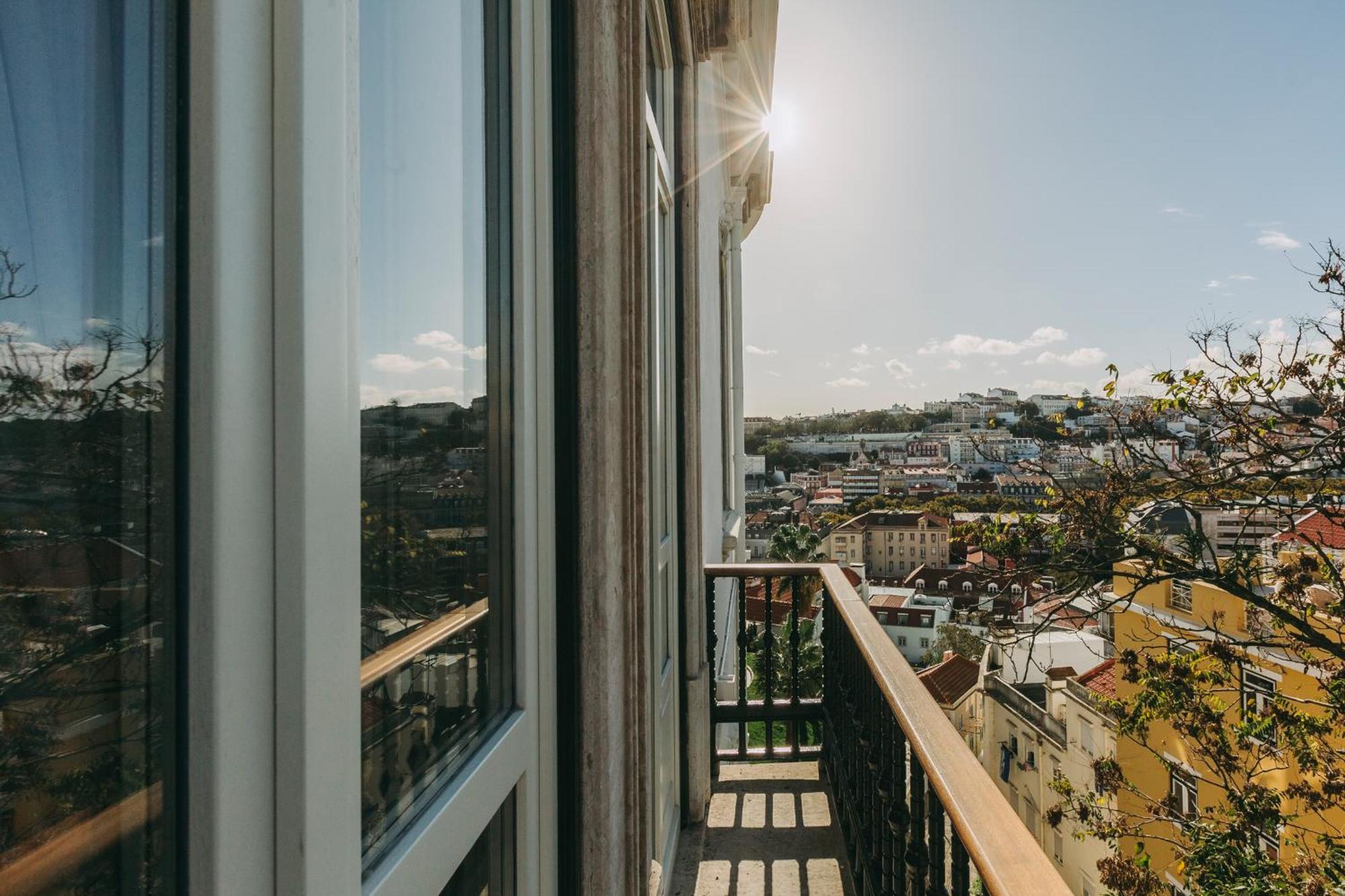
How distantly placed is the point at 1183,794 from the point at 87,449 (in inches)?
398

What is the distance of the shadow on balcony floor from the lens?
2039 mm

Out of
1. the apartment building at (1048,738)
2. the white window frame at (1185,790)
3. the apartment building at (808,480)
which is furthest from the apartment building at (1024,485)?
the apartment building at (808,480)

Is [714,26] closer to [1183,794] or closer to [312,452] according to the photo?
[312,452]

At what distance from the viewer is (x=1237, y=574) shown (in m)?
4.99

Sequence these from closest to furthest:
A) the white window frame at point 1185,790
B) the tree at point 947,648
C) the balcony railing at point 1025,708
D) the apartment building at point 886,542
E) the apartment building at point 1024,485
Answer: the apartment building at point 1024,485, the white window frame at point 1185,790, the apartment building at point 886,542, the balcony railing at point 1025,708, the tree at point 947,648

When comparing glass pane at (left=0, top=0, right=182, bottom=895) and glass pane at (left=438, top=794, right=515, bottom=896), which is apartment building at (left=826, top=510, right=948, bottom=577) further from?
glass pane at (left=0, top=0, right=182, bottom=895)

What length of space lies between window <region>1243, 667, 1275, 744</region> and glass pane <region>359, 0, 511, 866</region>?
641 cm

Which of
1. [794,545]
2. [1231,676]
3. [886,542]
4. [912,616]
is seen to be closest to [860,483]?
[886,542]

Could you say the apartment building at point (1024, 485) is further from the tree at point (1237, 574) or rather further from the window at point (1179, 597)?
the window at point (1179, 597)

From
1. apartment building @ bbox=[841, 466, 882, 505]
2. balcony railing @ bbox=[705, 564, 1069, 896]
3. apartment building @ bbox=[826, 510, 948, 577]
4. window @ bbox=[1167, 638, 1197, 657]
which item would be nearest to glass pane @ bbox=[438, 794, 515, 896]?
balcony railing @ bbox=[705, 564, 1069, 896]

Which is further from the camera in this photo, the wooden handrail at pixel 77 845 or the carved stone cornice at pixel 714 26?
the carved stone cornice at pixel 714 26

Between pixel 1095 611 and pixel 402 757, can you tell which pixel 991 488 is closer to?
pixel 1095 611

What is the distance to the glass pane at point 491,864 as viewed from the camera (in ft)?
2.21

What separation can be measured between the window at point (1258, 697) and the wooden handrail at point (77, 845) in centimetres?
671
